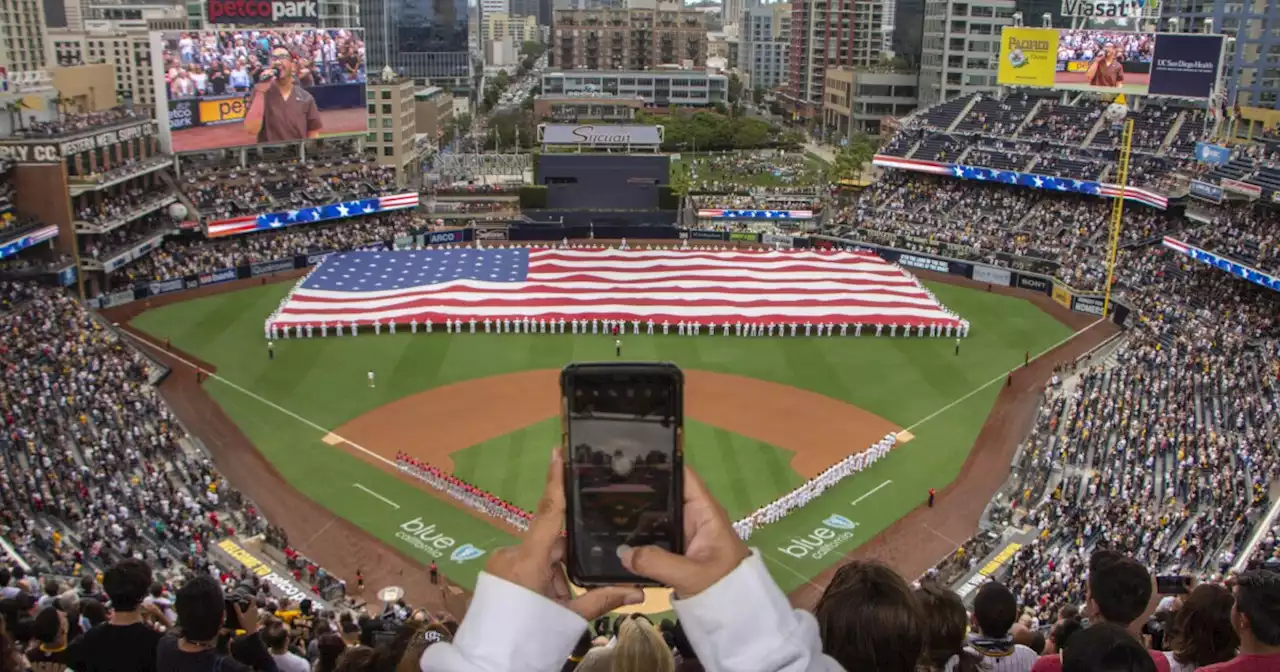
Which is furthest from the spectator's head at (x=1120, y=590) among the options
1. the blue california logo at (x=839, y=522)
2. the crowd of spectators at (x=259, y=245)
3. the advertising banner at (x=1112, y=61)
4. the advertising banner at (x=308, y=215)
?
the advertising banner at (x=1112, y=61)

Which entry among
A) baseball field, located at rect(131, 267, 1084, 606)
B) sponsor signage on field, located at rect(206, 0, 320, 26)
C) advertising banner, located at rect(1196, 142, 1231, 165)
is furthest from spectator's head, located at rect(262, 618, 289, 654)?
sponsor signage on field, located at rect(206, 0, 320, 26)

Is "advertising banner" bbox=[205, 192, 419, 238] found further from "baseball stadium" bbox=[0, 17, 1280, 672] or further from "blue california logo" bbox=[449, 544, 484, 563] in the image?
"blue california logo" bbox=[449, 544, 484, 563]

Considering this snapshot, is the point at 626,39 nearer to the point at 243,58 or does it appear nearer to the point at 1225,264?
the point at 243,58

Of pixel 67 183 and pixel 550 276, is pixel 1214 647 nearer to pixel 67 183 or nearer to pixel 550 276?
pixel 550 276

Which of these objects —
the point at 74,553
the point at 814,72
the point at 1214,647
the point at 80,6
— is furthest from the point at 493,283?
the point at 80,6

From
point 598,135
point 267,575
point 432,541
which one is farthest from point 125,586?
point 598,135
